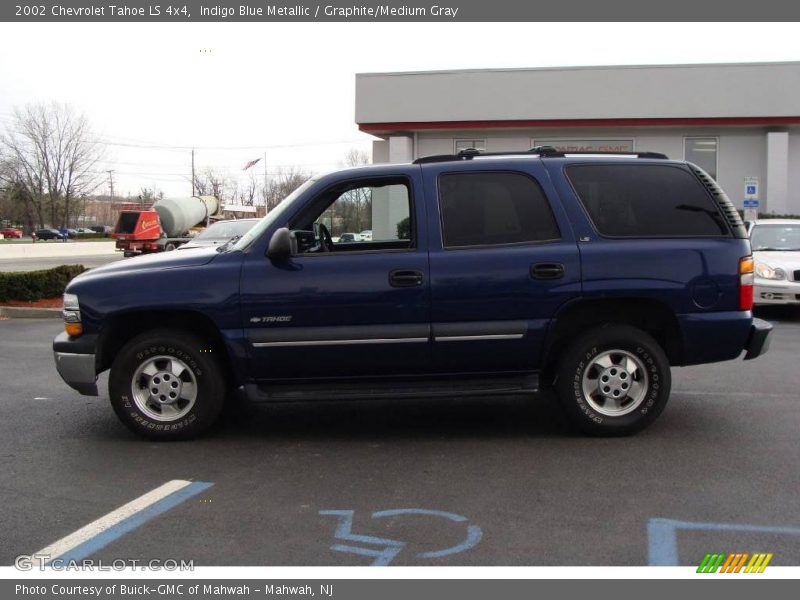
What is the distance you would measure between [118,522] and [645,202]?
4.17 metres

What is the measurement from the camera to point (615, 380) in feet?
18.9

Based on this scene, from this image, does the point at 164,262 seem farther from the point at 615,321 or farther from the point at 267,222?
the point at 615,321

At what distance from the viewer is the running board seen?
5.69 meters

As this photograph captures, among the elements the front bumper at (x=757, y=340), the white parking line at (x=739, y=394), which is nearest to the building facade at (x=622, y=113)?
the white parking line at (x=739, y=394)

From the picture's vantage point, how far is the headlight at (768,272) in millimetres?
12182

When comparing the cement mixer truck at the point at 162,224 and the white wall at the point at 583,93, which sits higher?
the white wall at the point at 583,93

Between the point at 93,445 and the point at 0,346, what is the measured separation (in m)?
5.73

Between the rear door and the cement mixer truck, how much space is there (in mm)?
26035

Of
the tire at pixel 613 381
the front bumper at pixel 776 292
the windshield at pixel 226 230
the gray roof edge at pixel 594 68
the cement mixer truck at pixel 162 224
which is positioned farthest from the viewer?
the cement mixer truck at pixel 162 224

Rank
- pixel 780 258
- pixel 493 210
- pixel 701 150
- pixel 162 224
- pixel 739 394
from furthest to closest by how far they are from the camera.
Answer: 1. pixel 162 224
2. pixel 701 150
3. pixel 780 258
4. pixel 739 394
5. pixel 493 210

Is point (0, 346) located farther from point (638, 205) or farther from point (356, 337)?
point (638, 205)

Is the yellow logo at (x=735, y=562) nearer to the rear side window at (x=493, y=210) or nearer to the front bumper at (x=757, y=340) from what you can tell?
the front bumper at (x=757, y=340)

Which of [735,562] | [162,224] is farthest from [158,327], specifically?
[162,224]

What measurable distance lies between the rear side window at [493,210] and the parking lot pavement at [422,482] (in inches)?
59.0
